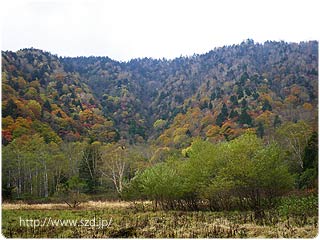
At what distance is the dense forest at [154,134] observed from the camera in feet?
39.0

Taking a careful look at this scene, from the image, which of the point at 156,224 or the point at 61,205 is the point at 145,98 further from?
the point at 156,224

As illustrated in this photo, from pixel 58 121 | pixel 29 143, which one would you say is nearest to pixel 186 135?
pixel 58 121

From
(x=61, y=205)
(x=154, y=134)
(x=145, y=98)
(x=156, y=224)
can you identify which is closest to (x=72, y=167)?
(x=61, y=205)

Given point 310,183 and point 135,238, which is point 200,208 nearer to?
point 310,183

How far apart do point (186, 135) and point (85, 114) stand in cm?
364

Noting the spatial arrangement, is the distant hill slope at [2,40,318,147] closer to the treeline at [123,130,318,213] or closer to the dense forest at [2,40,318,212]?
the dense forest at [2,40,318,212]

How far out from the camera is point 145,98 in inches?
629

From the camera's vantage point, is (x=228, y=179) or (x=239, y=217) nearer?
(x=239, y=217)

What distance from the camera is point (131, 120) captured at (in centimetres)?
1474

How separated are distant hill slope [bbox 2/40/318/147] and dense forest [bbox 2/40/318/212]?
47 mm

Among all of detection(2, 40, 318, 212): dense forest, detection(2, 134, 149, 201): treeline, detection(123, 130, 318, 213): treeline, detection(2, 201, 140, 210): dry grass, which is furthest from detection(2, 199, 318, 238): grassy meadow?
detection(2, 134, 149, 201): treeline

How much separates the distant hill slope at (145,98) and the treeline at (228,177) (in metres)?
1.05

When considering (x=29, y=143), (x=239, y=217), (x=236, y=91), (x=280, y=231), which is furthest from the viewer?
(x=236, y=91)

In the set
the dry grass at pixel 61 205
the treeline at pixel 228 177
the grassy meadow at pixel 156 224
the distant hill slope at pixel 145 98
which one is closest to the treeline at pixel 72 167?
the distant hill slope at pixel 145 98
